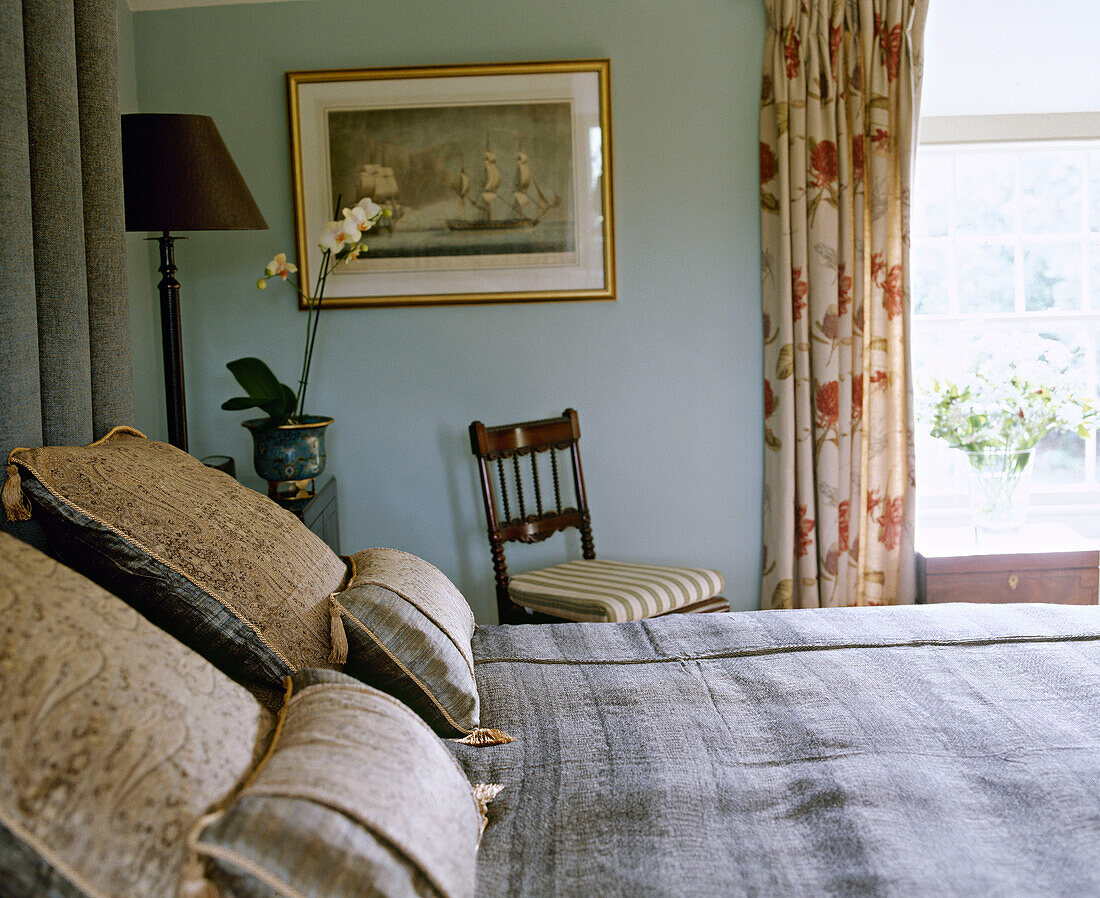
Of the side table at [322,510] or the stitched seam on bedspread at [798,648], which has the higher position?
the side table at [322,510]

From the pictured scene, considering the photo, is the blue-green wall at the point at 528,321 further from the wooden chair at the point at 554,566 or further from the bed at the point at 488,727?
the bed at the point at 488,727

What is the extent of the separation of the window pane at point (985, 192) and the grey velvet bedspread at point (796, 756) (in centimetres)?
202

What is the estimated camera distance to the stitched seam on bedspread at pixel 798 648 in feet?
5.42

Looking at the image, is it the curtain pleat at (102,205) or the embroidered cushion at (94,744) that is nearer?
the embroidered cushion at (94,744)

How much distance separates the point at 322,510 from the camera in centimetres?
262

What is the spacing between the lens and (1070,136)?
3.29 metres

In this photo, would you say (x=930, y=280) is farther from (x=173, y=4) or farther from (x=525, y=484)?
(x=173, y=4)

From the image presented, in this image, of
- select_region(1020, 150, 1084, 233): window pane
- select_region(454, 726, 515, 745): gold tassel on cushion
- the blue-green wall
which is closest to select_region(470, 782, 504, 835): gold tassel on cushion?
select_region(454, 726, 515, 745): gold tassel on cushion

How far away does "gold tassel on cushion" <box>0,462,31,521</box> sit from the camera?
49.8 inches

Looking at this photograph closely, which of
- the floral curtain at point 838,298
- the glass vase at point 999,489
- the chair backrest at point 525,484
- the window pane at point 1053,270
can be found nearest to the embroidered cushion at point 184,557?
the chair backrest at point 525,484

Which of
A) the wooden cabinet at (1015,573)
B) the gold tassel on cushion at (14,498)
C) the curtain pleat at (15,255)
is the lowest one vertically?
the wooden cabinet at (1015,573)

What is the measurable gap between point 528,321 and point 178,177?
1.22 meters

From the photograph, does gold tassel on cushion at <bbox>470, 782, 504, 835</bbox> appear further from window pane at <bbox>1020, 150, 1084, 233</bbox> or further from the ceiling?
window pane at <bbox>1020, 150, 1084, 233</bbox>

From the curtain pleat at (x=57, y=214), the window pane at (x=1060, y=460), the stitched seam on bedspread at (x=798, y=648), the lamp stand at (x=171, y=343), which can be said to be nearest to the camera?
the curtain pleat at (x=57, y=214)
